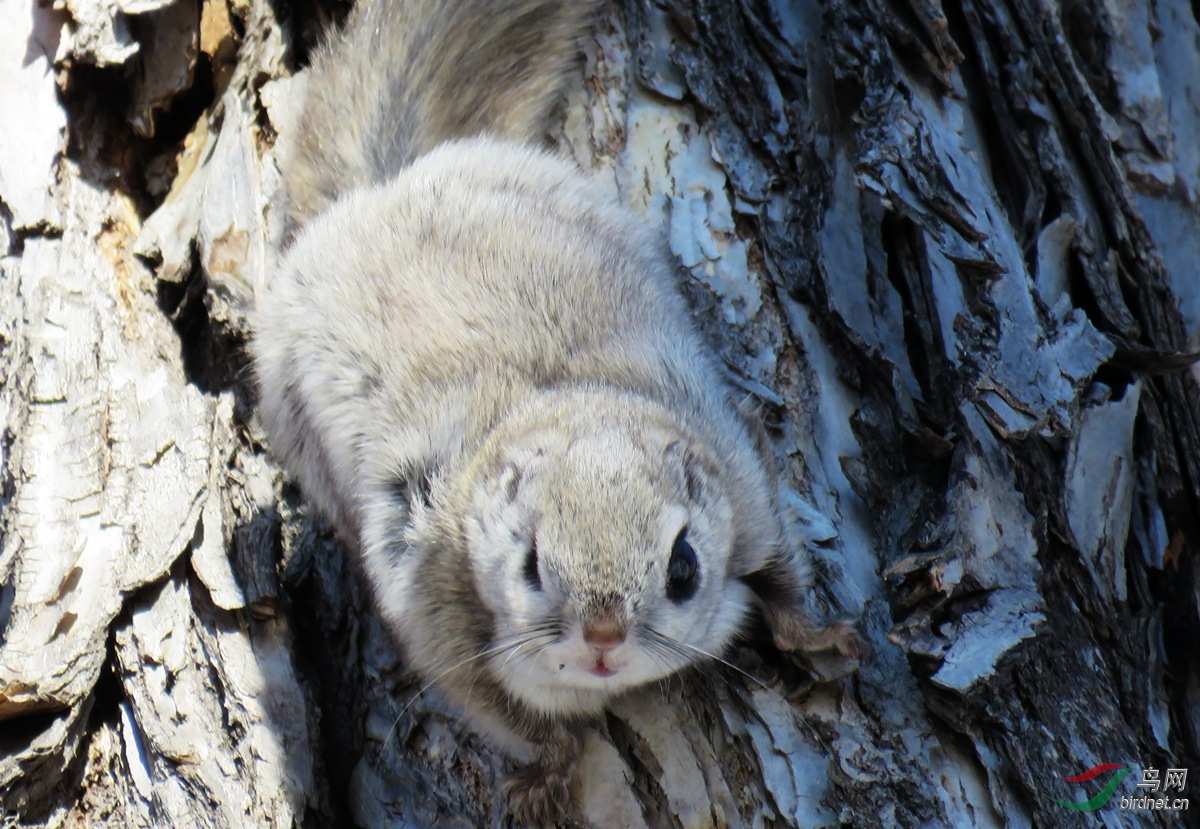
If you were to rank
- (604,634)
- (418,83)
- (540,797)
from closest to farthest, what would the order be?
→ (604,634)
(540,797)
(418,83)

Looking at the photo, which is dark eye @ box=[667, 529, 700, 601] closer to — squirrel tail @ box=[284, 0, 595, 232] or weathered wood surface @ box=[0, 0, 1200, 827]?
weathered wood surface @ box=[0, 0, 1200, 827]

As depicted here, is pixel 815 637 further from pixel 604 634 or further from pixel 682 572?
pixel 604 634

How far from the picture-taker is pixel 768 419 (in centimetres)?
347

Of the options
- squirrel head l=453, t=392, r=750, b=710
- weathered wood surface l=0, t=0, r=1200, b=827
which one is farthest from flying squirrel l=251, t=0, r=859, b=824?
weathered wood surface l=0, t=0, r=1200, b=827

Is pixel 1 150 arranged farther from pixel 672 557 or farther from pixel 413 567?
pixel 672 557

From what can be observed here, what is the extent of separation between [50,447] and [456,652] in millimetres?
1465

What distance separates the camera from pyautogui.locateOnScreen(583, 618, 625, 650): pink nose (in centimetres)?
279

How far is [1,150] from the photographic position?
4012 millimetres

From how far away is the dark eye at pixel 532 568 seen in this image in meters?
2.95

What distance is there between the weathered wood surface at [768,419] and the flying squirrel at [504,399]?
145 millimetres

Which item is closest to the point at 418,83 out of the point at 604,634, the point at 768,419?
the point at 768,419

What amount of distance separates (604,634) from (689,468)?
0.63m

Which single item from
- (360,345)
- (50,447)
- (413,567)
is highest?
(360,345)

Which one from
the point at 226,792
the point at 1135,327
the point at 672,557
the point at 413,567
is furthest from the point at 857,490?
the point at 226,792
